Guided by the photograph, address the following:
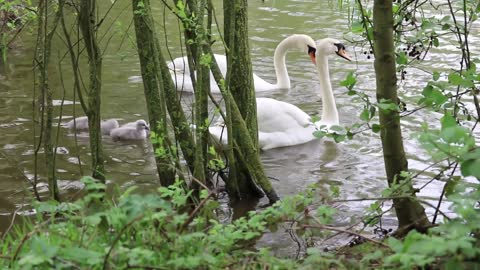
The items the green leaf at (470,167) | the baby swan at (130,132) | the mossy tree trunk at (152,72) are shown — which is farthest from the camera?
the baby swan at (130,132)

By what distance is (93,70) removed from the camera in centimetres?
514

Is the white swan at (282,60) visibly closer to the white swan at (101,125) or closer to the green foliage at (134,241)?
the white swan at (101,125)

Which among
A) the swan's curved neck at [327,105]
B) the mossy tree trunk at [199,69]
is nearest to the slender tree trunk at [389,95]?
the mossy tree trunk at [199,69]

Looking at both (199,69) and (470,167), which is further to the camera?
(199,69)

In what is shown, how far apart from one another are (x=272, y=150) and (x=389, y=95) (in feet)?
13.2

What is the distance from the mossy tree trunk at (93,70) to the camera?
16.5 ft

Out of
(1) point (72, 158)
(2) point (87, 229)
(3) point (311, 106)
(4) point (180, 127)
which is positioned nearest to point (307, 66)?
(3) point (311, 106)

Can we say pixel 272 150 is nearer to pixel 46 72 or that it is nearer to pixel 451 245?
pixel 46 72

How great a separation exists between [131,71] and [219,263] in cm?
796

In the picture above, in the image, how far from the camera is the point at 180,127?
5723 millimetres

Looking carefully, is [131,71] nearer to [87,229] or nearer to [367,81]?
[367,81]

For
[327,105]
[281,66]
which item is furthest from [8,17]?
[281,66]

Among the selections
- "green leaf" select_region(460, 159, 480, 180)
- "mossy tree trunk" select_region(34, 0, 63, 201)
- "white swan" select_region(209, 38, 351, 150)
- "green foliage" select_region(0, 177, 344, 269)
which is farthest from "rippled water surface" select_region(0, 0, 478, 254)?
"green leaf" select_region(460, 159, 480, 180)

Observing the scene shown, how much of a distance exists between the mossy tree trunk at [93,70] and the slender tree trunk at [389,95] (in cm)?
209
